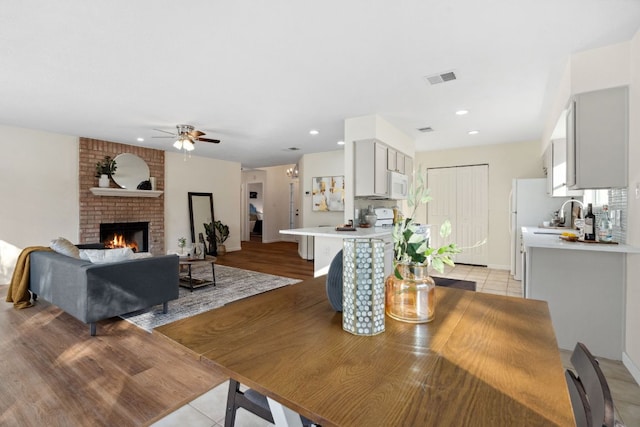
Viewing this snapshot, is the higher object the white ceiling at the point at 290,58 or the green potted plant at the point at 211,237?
the white ceiling at the point at 290,58

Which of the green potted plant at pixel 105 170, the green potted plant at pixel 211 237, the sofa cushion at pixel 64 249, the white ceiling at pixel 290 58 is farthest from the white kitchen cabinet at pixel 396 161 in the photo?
the green potted plant at pixel 105 170

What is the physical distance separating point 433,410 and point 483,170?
6.46 metres

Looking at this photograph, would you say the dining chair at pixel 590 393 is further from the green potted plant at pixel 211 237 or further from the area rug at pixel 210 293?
the green potted plant at pixel 211 237

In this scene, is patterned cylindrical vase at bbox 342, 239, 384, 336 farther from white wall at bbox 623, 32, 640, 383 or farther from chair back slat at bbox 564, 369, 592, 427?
white wall at bbox 623, 32, 640, 383

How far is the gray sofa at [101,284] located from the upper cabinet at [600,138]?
12.8ft

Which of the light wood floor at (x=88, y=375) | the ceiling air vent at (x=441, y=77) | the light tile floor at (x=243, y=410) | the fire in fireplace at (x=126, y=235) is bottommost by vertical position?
the light tile floor at (x=243, y=410)

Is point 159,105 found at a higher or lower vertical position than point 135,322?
higher

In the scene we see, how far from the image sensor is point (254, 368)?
713 mm

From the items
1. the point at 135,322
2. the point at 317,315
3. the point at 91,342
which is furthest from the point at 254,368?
the point at 135,322

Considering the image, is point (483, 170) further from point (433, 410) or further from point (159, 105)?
point (433, 410)

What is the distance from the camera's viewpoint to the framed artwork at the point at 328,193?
694cm

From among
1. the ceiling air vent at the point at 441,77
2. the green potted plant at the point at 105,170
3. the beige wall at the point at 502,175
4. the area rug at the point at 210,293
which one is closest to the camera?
the ceiling air vent at the point at 441,77

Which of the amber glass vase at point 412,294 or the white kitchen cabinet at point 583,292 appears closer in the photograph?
the amber glass vase at point 412,294

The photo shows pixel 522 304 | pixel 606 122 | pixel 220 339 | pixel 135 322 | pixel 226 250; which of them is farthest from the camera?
pixel 226 250
